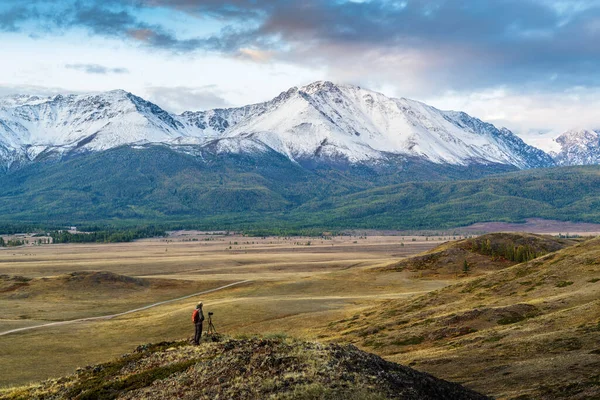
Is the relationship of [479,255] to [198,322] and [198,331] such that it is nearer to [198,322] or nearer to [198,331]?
[198,331]

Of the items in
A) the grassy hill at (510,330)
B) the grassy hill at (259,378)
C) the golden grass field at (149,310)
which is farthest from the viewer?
the golden grass field at (149,310)

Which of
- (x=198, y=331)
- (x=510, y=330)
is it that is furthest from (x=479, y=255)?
(x=198, y=331)

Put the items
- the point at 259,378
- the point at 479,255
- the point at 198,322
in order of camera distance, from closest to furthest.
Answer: the point at 259,378
the point at 198,322
the point at 479,255

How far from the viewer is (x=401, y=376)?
105ft

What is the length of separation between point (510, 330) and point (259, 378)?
31.1m

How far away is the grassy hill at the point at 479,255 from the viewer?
155m

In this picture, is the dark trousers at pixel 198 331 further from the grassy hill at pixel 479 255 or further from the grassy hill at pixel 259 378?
the grassy hill at pixel 479 255

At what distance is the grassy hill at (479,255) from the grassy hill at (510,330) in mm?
60137

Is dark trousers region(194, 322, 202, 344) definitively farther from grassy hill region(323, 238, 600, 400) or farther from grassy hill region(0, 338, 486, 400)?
grassy hill region(323, 238, 600, 400)

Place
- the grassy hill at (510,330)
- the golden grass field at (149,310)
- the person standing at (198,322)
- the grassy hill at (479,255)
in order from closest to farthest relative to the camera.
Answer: the grassy hill at (510,330) < the person standing at (198,322) < the golden grass field at (149,310) < the grassy hill at (479,255)

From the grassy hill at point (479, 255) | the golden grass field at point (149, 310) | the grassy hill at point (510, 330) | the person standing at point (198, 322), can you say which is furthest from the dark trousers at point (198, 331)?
the grassy hill at point (479, 255)

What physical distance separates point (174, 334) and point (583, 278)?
165 feet

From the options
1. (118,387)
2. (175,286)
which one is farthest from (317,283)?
(118,387)

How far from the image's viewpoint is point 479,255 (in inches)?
6422
